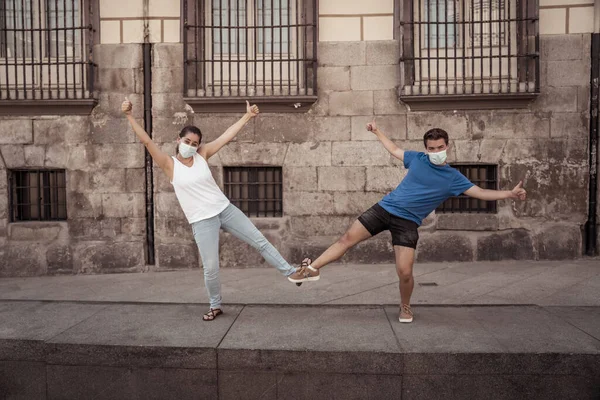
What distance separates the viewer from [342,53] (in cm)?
754

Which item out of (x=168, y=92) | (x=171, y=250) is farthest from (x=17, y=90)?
(x=171, y=250)

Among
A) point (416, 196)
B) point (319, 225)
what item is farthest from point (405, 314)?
point (319, 225)

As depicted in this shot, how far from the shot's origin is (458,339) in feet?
12.9

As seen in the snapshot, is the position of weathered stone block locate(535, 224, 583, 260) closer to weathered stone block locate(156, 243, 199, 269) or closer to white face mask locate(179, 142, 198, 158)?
weathered stone block locate(156, 243, 199, 269)

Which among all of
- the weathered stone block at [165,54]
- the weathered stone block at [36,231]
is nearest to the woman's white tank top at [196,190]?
the weathered stone block at [165,54]

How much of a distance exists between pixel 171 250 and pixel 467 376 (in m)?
5.19

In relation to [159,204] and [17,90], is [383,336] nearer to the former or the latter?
[159,204]

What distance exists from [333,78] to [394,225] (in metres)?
3.86

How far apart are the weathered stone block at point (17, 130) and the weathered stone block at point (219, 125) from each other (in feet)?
7.51

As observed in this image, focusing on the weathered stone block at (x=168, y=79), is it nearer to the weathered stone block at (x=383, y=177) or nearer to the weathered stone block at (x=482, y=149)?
the weathered stone block at (x=383, y=177)

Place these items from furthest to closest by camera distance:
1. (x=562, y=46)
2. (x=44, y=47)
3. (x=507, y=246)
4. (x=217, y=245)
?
(x=44, y=47) < (x=507, y=246) < (x=562, y=46) < (x=217, y=245)

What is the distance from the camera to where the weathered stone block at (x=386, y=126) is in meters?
7.53

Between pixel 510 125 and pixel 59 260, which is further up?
pixel 510 125

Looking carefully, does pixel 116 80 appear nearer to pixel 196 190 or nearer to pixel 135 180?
pixel 135 180
